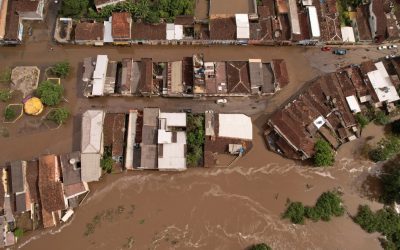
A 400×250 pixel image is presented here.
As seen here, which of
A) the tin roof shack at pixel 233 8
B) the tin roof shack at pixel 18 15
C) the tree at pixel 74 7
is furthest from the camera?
the tin roof shack at pixel 233 8

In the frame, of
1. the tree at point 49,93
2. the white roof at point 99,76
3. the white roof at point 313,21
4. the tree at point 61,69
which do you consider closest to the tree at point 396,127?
the white roof at point 313,21

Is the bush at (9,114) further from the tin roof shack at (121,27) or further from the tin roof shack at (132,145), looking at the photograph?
the tin roof shack at (121,27)

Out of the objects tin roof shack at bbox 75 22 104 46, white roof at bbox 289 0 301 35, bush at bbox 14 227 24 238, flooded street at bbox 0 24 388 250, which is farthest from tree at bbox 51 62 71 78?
white roof at bbox 289 0 301 35

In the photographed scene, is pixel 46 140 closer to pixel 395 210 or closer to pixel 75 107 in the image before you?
pixel 75 107

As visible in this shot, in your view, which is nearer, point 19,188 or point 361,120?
point 19,188

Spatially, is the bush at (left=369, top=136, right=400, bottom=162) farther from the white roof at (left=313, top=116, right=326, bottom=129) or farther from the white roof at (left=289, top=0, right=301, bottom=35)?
the white roof at (left=289, top=0, right=301, bottom=35)

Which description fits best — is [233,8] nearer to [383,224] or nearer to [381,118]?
[381,118]

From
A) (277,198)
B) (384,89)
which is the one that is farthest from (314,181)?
(384,89)

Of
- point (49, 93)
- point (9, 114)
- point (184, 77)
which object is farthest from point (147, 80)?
point (9, 114)
